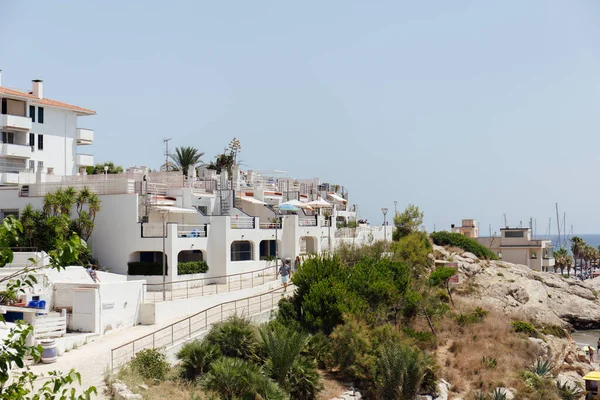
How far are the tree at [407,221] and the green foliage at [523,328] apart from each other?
18.6m

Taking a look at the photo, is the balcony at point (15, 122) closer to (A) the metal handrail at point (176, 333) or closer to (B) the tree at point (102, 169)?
(B) the tree at point (102, 169)

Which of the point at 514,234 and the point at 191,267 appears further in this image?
the point at 514,234

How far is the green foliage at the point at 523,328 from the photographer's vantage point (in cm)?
4736

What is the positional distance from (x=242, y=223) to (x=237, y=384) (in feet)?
68.8

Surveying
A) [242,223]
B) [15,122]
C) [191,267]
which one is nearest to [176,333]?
[191,267]

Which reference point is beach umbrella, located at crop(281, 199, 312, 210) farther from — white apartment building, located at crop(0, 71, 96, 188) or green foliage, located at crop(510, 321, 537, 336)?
green foliage, located at crop(510, 321, 537, 336)

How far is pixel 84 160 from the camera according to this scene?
5834 centimetres

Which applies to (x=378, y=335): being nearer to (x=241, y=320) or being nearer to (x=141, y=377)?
(x=241, y=320)

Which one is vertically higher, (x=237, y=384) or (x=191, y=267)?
(x=191, y=267)

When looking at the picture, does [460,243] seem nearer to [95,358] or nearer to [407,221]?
[407,221]

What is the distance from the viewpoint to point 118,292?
31.2m

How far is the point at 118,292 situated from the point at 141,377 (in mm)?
7594

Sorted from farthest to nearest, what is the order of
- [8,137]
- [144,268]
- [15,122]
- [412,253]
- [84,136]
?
[84,136] < [412,253] < [8,137] < [15,122] < [144,268]

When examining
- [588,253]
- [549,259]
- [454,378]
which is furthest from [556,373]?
[588,253]
